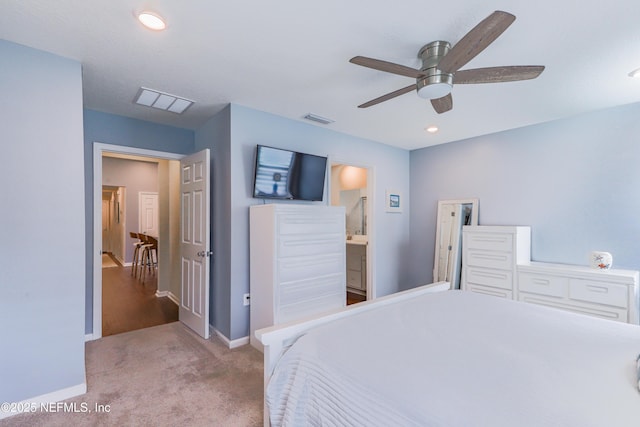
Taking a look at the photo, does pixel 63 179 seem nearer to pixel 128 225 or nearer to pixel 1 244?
pixel 1 244

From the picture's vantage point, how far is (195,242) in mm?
3287

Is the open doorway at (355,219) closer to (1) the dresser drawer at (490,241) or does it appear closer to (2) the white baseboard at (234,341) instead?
(1) the dresser drawer at (490,241)

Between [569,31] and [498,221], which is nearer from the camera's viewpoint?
[569,31]

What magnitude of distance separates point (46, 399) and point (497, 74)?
3.60 metres

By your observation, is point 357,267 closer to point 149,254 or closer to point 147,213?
point 149,254

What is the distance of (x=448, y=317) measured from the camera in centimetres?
169

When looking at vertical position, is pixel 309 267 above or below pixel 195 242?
below

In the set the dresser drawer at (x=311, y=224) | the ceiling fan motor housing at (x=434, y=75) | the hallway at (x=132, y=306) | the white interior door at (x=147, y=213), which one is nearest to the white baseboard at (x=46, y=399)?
the hallway at (x=132, y=306)

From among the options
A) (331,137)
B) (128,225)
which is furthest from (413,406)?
(128,225)

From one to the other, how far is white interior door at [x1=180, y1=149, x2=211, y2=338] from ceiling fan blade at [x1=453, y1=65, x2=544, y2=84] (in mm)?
2440

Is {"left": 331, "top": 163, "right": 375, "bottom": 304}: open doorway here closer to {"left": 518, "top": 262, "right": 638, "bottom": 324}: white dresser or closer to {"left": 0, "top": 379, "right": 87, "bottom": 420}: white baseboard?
{"left": 518, "top": 262, "right": 638, "bottom": 324}: white dresser

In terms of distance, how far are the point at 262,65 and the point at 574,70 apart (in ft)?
7.80

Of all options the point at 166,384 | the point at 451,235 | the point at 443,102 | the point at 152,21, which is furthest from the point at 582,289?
the point at 152,21

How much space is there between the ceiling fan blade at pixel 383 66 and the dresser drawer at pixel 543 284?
2592 mm
